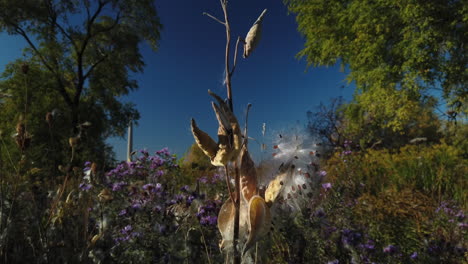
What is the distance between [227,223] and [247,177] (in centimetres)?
12

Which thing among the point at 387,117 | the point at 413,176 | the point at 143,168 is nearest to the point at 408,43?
the point at 387,117

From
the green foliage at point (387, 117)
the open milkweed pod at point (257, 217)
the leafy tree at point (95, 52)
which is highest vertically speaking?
the leafy tree at point (95, 52)

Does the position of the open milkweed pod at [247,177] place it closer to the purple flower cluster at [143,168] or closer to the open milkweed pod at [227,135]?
the open milkweed pod at [227,135]

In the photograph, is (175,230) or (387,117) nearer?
(175,230)

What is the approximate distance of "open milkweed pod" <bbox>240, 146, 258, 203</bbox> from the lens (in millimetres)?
563

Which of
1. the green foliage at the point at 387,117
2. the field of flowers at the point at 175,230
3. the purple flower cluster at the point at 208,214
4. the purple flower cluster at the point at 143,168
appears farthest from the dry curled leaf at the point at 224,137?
the green foliage at the point at 387,117

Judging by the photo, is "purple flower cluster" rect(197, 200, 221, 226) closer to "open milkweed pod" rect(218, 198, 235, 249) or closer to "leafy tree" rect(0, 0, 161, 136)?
"open milkweed pod" rect(218, 198, 235, 249)

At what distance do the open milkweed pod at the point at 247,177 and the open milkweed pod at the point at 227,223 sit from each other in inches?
2.3

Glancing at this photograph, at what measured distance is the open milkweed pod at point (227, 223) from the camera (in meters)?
0.61

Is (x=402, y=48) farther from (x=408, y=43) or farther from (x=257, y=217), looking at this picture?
(x=257, y=217)

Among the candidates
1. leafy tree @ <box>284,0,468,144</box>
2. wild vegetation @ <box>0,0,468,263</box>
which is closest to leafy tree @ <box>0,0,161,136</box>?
wild vegetation @ <box>0,0,468,263</box>

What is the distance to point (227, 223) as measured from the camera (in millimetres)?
613

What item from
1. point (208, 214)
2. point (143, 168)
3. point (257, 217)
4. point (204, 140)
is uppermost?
point (143, 168)

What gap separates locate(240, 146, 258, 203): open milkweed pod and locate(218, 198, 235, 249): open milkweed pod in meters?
0.06
